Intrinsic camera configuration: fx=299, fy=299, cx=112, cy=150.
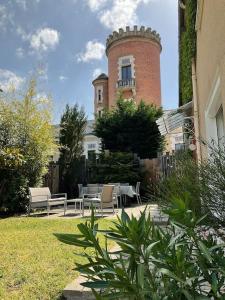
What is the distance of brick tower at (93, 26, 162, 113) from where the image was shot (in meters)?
29.5

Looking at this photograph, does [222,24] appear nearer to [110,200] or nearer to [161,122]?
[161,122]

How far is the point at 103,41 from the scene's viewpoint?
31.6 meters

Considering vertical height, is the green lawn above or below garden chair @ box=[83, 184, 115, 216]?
below

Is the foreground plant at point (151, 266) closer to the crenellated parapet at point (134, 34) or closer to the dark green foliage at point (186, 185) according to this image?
the dark green foliage at point (186, 185)

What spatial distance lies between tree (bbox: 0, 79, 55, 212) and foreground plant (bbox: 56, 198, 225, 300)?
1002 cm

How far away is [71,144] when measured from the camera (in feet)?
54.2

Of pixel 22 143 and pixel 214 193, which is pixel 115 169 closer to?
pixel 22 143

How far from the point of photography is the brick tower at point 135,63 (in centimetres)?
2950

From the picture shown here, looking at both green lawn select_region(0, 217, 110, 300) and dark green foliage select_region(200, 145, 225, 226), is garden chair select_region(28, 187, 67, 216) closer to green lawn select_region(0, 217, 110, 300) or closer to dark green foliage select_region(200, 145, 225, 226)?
green lawn select_region(0, 217, 110, 300)

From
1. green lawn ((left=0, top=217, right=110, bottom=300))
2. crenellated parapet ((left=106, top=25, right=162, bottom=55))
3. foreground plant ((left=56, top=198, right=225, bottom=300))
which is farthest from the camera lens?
crenellated parapet ((left=106, top=25, right=162, bottom=55))

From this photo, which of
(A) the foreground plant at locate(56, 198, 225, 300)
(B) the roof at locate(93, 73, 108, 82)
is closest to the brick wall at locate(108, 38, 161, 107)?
(B) the roof at locate(93, 73, 108, 82)

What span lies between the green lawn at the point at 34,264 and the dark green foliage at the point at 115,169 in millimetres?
8428

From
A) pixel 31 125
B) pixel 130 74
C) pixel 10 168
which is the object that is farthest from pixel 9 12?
pixel 130 74

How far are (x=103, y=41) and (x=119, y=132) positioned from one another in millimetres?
16138
